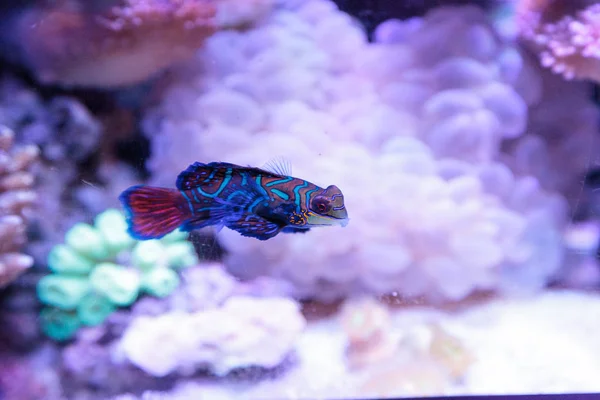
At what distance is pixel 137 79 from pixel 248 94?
500 millimetres

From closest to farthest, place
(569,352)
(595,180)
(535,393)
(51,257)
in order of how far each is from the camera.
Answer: (535,393) → (51,257) → (569,352) → (595,180)

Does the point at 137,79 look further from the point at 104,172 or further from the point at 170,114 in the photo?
the point at 104,172

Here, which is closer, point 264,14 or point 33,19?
point 33,19

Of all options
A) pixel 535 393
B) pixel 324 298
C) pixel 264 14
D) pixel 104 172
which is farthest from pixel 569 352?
pixel 104 172

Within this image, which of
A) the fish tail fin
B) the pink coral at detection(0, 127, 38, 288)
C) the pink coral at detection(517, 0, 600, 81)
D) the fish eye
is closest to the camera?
the fish eye

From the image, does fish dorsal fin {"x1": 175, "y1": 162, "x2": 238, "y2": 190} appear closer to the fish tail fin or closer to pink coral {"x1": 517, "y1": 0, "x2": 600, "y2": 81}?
the fish tail fin

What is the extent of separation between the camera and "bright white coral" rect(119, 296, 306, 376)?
1.93 m

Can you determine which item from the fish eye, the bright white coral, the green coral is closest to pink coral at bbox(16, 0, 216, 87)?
the green coral

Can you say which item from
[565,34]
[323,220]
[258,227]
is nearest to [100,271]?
[258,227]

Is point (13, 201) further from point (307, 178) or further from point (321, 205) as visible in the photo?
point (321, 205)

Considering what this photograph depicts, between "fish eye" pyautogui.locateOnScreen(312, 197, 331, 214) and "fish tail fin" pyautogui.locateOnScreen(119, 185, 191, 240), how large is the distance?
38 centimetres

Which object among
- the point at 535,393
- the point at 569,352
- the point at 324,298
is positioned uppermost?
A: the point at 324,298

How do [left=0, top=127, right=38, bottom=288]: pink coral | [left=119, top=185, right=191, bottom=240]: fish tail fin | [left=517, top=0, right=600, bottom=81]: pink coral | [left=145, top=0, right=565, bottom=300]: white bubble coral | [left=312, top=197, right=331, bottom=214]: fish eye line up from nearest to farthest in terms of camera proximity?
[left=312, top=197, right=331, bottom=214]: fish eye → [left=119, top=185, right=191, bottom=240]: fish tail fin → [left=0, top=127, right=38, bottom=288]: pink coral → [left=145, top=0, right=565, bottom=300]: white bubble coral → [left=517, top=0, right=600, bottom=81]: pink coral

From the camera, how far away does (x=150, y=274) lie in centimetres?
203
